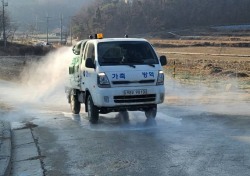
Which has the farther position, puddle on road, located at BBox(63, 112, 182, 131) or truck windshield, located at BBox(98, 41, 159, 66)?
truck windshield, located at BBox(98, 41, 159, 66)

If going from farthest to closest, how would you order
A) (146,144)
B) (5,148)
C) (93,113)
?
(93,113) < (146,144) < (5,148)

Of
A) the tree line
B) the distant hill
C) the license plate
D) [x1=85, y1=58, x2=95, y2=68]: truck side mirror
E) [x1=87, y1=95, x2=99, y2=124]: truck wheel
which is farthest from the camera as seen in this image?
the distant hill

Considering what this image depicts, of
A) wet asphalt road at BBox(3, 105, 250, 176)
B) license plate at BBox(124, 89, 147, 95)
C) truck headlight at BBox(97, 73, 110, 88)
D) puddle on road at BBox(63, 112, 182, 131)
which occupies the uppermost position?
truck headlight at BBox(97, 73, 110, 88)

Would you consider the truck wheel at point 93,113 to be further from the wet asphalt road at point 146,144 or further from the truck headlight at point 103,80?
the truck headlight at point 103,80

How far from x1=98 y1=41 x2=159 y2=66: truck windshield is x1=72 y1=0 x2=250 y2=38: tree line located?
331 ft

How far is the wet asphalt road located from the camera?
7.06 metres

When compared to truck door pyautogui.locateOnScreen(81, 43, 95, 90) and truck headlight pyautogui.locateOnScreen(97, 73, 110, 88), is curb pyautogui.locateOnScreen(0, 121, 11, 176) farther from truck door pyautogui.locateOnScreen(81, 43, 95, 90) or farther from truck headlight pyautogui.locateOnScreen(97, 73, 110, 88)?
truck headlight pyautogui.locateOnScreen(97, 73, 110, 88)

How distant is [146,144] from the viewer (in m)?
8.82

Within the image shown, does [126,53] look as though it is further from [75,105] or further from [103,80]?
[75,105]

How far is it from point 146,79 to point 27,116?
13.6 ft

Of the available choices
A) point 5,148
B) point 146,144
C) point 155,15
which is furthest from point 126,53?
point 155,15

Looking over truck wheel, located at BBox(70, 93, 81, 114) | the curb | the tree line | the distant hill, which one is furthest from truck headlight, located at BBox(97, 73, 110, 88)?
the distant hill

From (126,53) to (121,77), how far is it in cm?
99

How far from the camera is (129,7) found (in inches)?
5551
